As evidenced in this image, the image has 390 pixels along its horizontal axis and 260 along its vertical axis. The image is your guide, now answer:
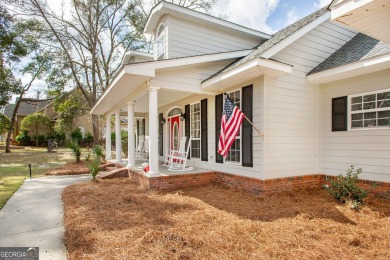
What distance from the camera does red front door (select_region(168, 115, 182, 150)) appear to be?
8.95 m

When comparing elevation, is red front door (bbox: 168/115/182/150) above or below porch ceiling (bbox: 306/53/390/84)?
below

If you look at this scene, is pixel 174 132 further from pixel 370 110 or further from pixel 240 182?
pixel 370 110

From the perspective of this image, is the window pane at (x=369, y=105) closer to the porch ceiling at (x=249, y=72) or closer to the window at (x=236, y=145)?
the porch ceiling at (x=249, y=72)

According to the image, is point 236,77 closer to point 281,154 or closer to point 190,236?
point 281,154

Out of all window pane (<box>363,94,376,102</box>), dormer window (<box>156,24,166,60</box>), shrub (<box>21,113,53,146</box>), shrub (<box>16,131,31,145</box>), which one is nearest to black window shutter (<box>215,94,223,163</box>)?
dormer window (<box>156,24,166,60</box>)

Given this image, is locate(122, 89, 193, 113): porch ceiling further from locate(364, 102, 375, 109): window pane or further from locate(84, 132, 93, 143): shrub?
locate(84, 132, 93, 143): shrub

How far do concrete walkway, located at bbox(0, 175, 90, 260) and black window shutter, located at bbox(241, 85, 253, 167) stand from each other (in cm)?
410

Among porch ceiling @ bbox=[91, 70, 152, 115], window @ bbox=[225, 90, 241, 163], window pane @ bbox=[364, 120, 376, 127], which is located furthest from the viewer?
window @ bbox=[225, 90, 241, 163]

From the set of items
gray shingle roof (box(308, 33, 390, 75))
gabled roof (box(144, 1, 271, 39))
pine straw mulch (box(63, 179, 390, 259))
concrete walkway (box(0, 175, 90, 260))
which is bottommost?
concrete walkway (box(0, 175, 90, 260))

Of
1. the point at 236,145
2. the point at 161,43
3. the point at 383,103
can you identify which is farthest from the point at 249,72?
the point at 161,43

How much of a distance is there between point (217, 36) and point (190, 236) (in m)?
6.77

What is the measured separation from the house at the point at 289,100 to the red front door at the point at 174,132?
1986mm

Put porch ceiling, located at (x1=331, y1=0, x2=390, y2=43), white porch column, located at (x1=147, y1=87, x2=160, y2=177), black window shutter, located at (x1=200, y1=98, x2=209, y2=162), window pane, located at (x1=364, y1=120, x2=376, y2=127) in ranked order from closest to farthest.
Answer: porch ceiling, located at (x1=331, y1=0, x2=390, y2=43)
window pane, located at (x1=364, y1=120, x2=376, y2=127)
white porch column, located at (x1=147, y1=87, x2=160, y2=177)
black window shutter, located at (x1=200, y1=98, x2=209, y2=162)

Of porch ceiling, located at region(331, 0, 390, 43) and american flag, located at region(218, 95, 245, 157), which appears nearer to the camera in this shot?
porch ceiling, located at region(331, 0, 390, 43)
